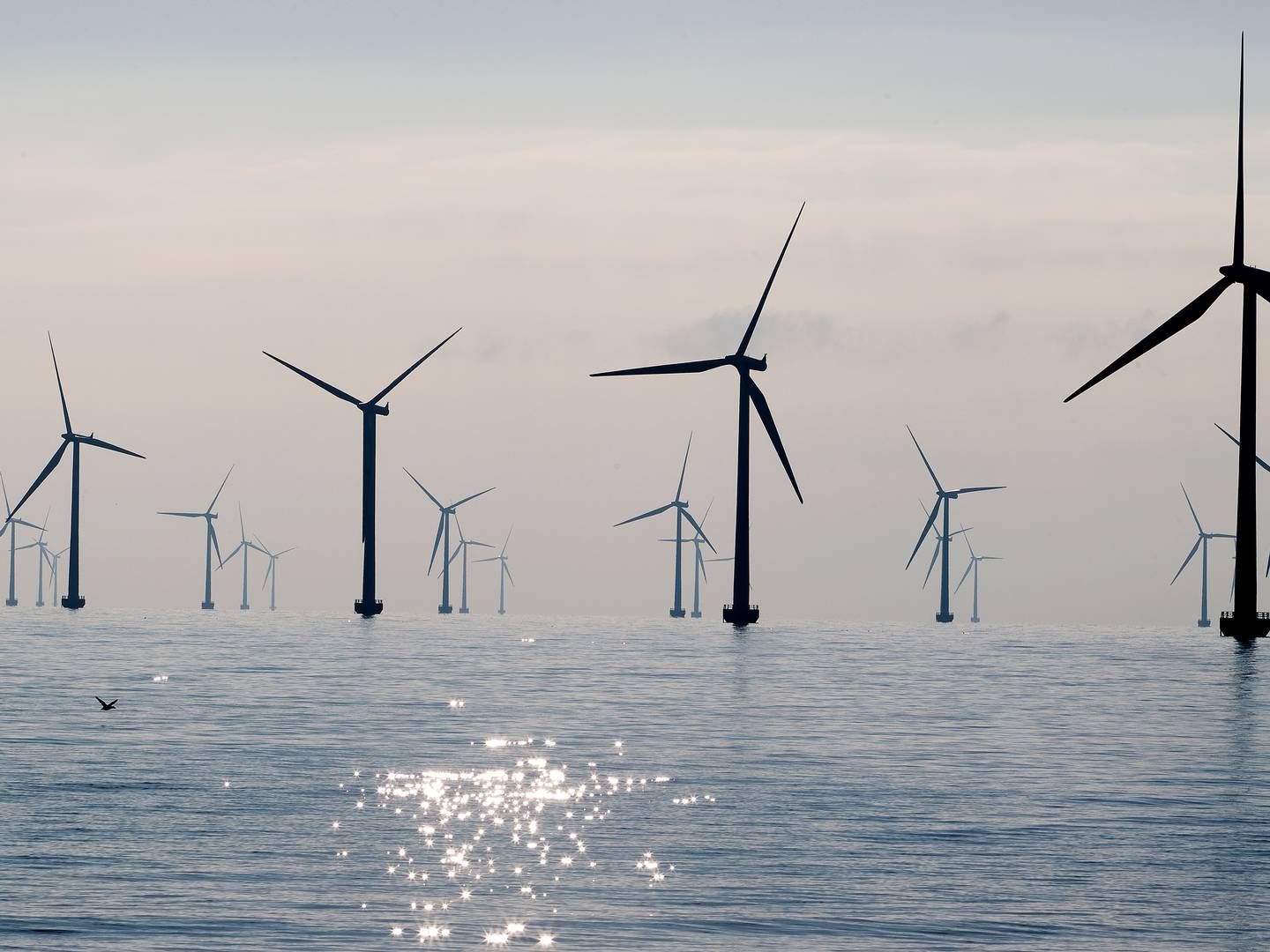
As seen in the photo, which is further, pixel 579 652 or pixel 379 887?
pixel 579 652

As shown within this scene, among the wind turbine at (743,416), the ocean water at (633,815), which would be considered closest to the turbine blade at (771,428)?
the wind turbine at (743,416)

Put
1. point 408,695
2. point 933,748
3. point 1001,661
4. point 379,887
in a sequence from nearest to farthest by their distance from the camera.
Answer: point 379,887 → point 933,748 → point 408,695 → point 1001,661

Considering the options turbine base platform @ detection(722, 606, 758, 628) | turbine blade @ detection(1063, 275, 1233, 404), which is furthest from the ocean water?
turbine base platform @ detection(722, 606, 758, 628)

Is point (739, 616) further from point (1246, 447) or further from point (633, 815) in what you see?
point (633, 815)

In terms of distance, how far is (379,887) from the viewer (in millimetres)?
36562

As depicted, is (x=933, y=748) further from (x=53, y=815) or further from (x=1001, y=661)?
(x=1001, y=661)

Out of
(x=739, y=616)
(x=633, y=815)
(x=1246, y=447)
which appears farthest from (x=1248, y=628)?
(x=633, y=815)

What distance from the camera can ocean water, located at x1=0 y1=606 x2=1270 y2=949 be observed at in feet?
109

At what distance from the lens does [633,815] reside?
47.1 metres

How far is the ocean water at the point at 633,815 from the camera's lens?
33.4 m

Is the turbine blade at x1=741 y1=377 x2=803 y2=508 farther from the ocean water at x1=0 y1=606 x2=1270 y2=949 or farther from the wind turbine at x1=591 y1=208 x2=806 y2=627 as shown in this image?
the ocean water at x1=0 y1=606 x2=1270 y2=949

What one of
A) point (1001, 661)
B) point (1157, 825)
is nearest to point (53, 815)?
point (1157, 825)

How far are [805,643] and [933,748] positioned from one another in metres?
101

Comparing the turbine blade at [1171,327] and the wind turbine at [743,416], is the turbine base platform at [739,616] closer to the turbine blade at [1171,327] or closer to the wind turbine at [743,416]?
the wind turbine at [743,416]
